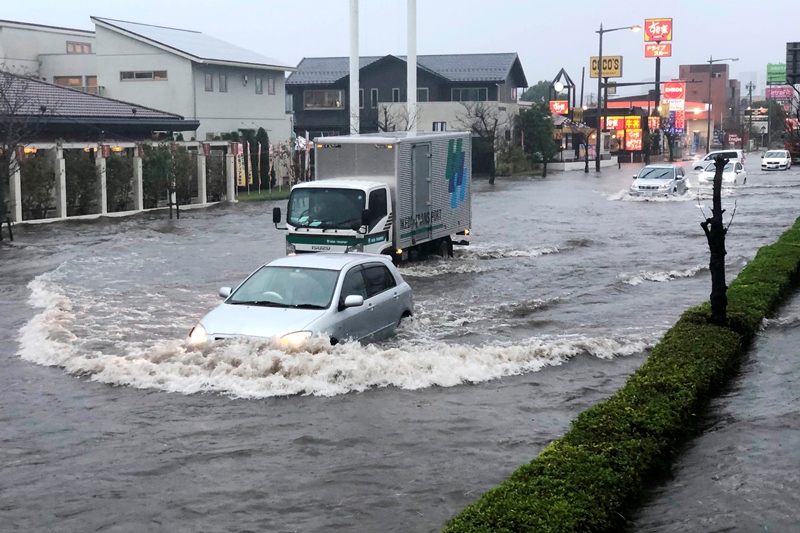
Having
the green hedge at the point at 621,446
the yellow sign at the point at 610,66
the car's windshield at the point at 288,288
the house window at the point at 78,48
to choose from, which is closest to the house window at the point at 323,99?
the house window at the point at 78,48

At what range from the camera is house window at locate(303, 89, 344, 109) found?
7800cm

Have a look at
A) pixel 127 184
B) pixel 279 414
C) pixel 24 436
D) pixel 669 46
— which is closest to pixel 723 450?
pixel 279 414

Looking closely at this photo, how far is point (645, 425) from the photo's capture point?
958cm

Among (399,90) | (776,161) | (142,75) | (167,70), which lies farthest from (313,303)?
(399,90)

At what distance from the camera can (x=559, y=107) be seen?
298 feet

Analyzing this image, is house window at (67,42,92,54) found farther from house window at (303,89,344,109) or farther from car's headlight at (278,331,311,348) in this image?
car's headlight at (278,331,311,348)

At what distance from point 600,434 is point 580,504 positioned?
1.84 m

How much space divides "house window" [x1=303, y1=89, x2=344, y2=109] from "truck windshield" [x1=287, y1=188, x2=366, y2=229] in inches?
2286

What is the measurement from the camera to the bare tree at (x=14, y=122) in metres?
30.8

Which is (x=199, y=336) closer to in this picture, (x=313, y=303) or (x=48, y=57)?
(x=313, y=303)

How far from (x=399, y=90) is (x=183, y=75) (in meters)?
27.9

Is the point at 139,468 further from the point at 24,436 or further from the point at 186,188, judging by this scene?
the point at 186,188

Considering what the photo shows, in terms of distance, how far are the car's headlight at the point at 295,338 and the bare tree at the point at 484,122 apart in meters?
55.5

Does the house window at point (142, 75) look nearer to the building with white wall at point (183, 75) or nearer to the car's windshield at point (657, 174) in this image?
the building with white wall at point (183, 75)
